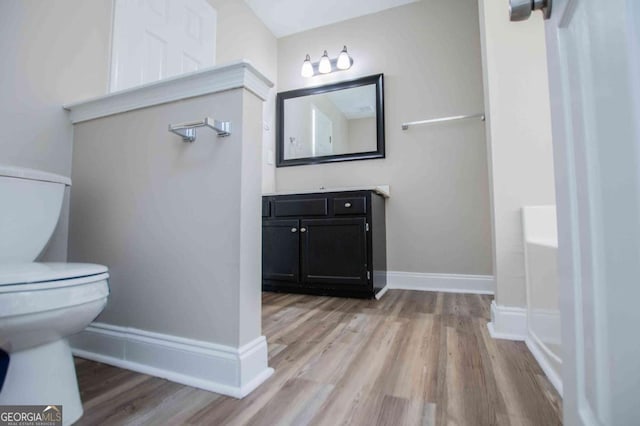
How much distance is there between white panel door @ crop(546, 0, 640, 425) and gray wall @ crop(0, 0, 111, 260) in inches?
64.7

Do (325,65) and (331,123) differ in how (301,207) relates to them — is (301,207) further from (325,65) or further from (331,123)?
(325,65)

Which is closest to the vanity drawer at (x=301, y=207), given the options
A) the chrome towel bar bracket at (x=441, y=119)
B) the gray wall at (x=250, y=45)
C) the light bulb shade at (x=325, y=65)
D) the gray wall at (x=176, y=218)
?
the gray wall at (x=250, y=45)

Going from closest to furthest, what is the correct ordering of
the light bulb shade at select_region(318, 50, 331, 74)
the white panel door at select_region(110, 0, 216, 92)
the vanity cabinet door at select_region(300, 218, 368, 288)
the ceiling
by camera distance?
the white panel door at select_region(110, 0, 216, 92) < the vanity cabinet door at select_region(300, 218, 368, 288) < the ceiling < the light bulb shade at select_region(318, 50, 331, 74)

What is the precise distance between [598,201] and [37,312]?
43.1 inches

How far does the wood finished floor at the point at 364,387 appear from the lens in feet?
2.73

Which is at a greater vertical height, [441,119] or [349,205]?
[441,119]


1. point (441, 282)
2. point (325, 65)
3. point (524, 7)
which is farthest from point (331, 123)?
Result: point (524, 7)

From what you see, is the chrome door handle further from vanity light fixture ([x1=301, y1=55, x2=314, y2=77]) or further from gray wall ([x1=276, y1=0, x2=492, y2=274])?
vanity light fixture ([x1=301, y1=55, x2=314, y2=77])

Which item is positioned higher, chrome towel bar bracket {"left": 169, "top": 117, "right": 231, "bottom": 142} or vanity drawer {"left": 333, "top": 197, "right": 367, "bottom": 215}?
chrome towel bar bracket {"left": 169, "top": 117, "right": 231, "bottom": 142}

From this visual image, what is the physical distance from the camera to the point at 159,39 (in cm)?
174

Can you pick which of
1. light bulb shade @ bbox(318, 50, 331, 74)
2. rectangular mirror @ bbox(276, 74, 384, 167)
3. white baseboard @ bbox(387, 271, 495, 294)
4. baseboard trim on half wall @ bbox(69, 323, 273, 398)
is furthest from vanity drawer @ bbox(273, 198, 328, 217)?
light bulb shade @ bbox(318, 50, 331, 74)

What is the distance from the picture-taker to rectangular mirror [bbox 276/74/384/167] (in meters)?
2.65

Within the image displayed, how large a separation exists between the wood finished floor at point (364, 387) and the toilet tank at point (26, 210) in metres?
0.49

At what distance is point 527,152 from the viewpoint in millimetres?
1415
